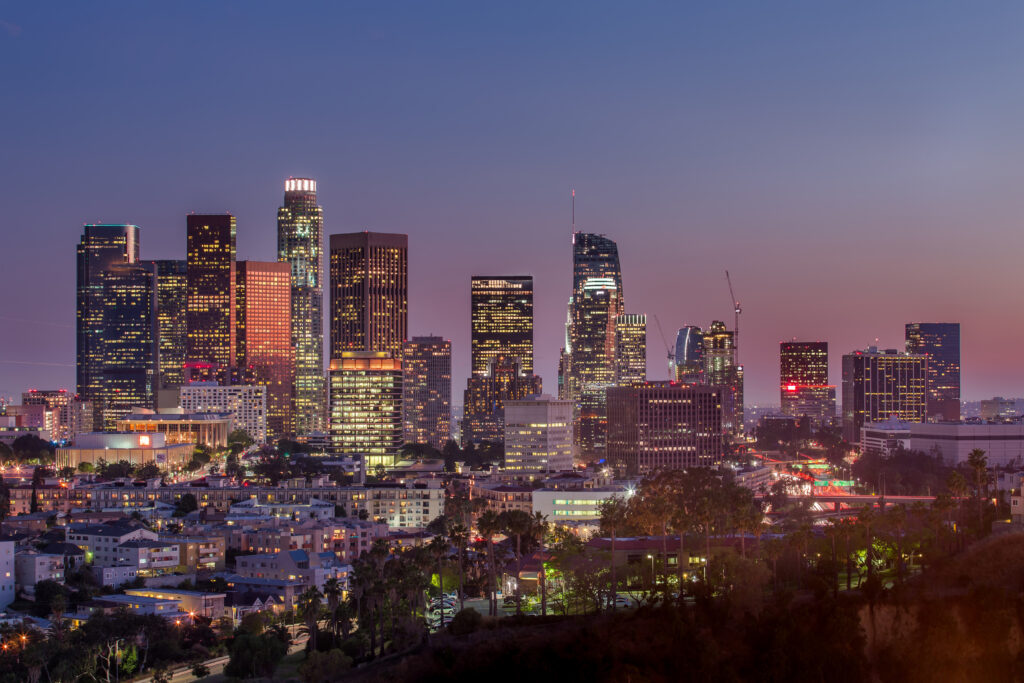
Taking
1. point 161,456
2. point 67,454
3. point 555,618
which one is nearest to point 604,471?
point 161,456

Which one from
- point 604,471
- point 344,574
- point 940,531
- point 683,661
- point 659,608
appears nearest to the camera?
point 683,661

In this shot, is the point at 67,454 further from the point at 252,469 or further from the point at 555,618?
the point at 555,618

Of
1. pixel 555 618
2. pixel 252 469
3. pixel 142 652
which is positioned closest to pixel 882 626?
pixel 555 618

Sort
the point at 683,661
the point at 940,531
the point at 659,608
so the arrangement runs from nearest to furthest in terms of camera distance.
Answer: the point at 683,661
the point at 659,608
the point at 940,531

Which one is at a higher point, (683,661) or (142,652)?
(683,661)

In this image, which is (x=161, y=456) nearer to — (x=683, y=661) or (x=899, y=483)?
(x=899, y=483)

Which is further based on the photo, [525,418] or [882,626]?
[525,418]
